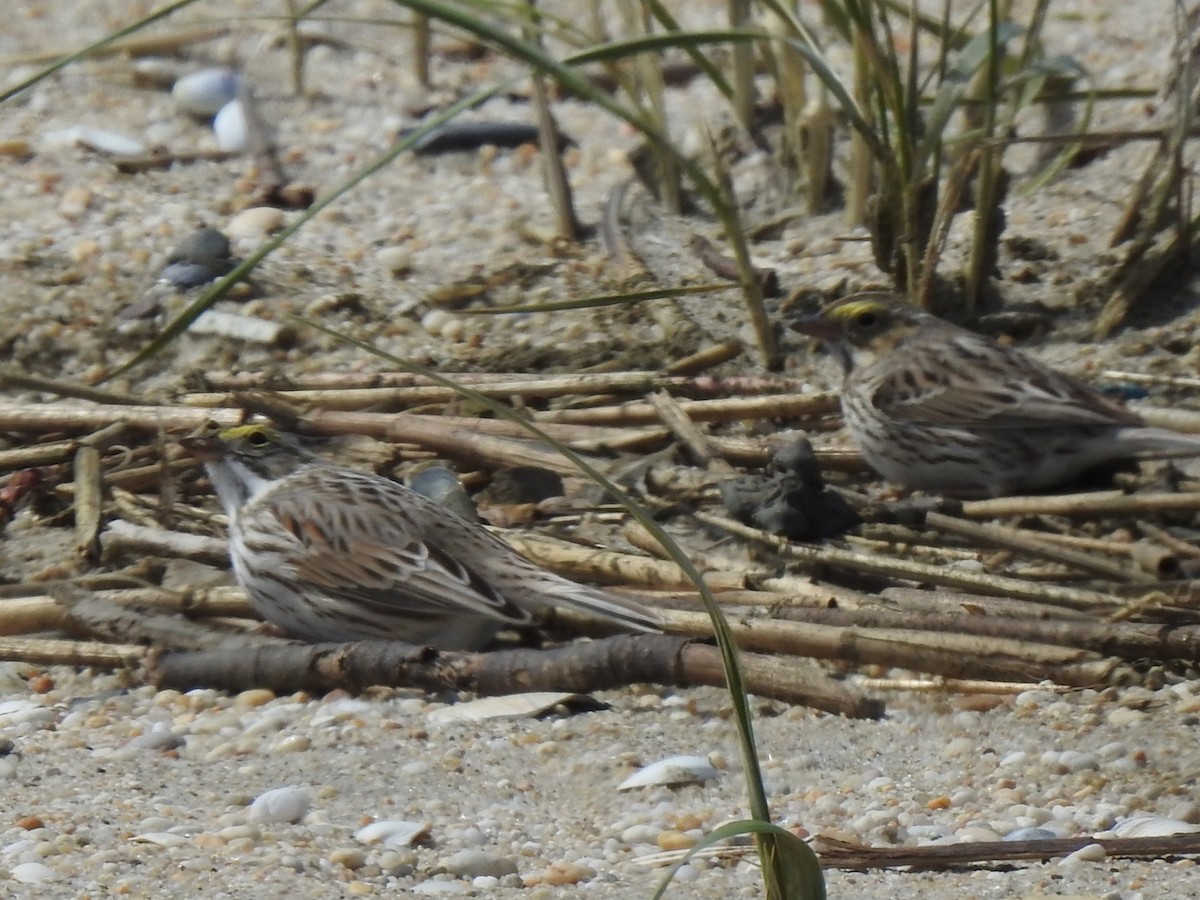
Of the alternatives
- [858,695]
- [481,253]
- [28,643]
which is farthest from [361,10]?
[858,695]

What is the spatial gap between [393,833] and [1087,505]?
7.52 ft

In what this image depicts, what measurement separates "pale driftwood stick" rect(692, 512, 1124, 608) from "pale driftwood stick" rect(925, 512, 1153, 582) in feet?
0.34

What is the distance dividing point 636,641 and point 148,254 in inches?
130

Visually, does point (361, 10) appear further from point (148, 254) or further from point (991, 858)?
point (991, 858)

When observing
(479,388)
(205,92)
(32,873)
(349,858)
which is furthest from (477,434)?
(205,92)

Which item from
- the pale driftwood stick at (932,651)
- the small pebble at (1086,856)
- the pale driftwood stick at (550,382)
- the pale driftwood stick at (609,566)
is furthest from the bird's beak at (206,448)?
the small pebble at (1086,856)

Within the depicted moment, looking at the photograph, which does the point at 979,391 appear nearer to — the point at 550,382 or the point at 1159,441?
the point at 1159,441

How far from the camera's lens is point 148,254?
6742mm

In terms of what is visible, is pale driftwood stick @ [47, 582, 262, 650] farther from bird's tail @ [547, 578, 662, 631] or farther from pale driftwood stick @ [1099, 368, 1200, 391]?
pale driftwood stick @ [1099, 368, 1200, 391]

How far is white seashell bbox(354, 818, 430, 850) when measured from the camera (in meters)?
3.33

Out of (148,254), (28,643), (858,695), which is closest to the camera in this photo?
(858,695)

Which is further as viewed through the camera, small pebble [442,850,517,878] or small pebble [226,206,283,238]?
small pebble [226,206,283,238]

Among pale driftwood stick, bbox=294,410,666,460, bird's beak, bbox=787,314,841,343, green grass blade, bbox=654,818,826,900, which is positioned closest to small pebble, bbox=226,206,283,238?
pale driftwood stick, bbox=294,410,666,460

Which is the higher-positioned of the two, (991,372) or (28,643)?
(991,372)
